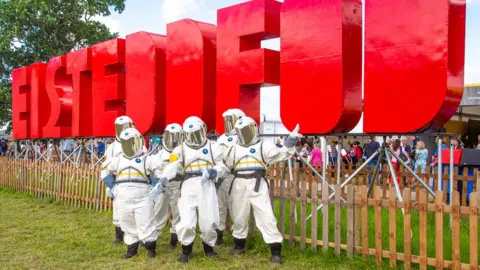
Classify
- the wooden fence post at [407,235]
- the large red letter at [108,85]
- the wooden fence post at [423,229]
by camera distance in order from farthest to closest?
the large red letter at [108,85]
the wooden fence post at [407,235]
the wooden fence post at [423,229]

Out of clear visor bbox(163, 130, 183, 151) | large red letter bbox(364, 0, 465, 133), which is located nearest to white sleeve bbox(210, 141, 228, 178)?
clear visor bbox(163, 130, 183, 151)

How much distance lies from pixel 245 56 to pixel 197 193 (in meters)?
2.92

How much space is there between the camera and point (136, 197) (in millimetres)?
6520

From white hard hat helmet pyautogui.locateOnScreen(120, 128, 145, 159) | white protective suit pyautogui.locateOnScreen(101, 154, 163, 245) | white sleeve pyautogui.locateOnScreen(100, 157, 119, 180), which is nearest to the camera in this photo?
white protective suit pyautogui.locateOnScreen(101, 154, 163, 245)

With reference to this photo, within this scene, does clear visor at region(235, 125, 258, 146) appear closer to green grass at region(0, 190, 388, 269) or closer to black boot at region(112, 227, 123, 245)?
green grass at region(0, 190, 388, 269)

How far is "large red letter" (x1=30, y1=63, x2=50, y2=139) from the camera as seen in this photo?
46.5 feet

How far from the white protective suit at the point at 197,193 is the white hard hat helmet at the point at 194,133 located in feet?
0.23

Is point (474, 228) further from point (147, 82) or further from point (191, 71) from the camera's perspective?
point (147, 82)

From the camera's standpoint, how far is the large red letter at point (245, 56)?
7.91 m

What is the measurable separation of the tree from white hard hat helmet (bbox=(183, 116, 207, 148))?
65.0ft

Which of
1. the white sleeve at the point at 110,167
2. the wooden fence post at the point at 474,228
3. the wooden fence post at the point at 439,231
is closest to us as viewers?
the wooden fence post at the point at 474,228

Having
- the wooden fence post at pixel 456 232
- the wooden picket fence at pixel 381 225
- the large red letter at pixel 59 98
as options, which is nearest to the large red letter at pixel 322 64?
the wooden picket fence at pixel 381 225

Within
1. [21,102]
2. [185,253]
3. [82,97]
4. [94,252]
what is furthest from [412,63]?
[21,102]

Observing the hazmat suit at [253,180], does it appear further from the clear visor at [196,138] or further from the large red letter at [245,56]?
the large red letter at [245,56]
